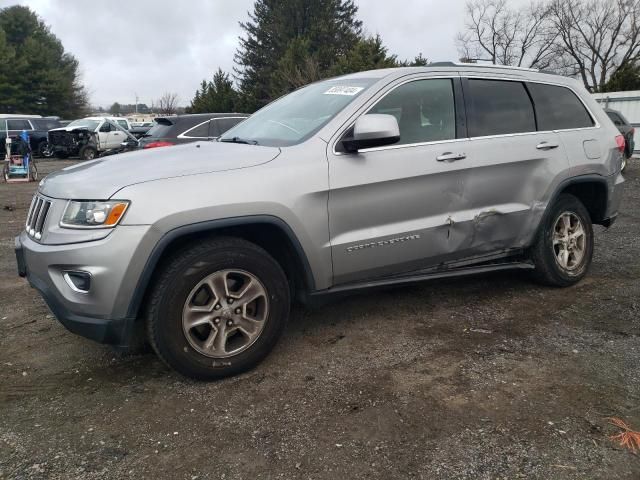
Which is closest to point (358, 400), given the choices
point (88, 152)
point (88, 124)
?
point (88, 152)

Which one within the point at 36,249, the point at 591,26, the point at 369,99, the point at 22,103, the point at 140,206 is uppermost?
the point at 591,26

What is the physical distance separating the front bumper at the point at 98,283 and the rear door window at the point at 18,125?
75.1 ft

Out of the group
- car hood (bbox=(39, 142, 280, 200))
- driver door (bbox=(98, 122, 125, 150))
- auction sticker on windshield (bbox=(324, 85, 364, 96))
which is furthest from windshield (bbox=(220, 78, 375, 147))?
driver door (bbox=(98, 122, 125, 150))

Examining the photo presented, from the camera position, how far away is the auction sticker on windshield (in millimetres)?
3546

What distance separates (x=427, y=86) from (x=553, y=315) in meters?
1.97

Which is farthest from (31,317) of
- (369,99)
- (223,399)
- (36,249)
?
(369,99)

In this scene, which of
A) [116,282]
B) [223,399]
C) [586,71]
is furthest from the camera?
[586,71]

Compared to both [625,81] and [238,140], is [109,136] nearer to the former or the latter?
[238,140]

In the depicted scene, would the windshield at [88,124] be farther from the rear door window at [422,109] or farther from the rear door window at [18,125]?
the rear door window at [422,109]

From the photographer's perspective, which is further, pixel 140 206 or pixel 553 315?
pixel 553 315

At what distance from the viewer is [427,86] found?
3.74 m

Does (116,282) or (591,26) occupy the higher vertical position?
(591,26)

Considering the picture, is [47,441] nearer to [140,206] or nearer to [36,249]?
[36,249]

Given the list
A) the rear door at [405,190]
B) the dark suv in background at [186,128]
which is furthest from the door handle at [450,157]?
the dark suv in background at [186,128]
